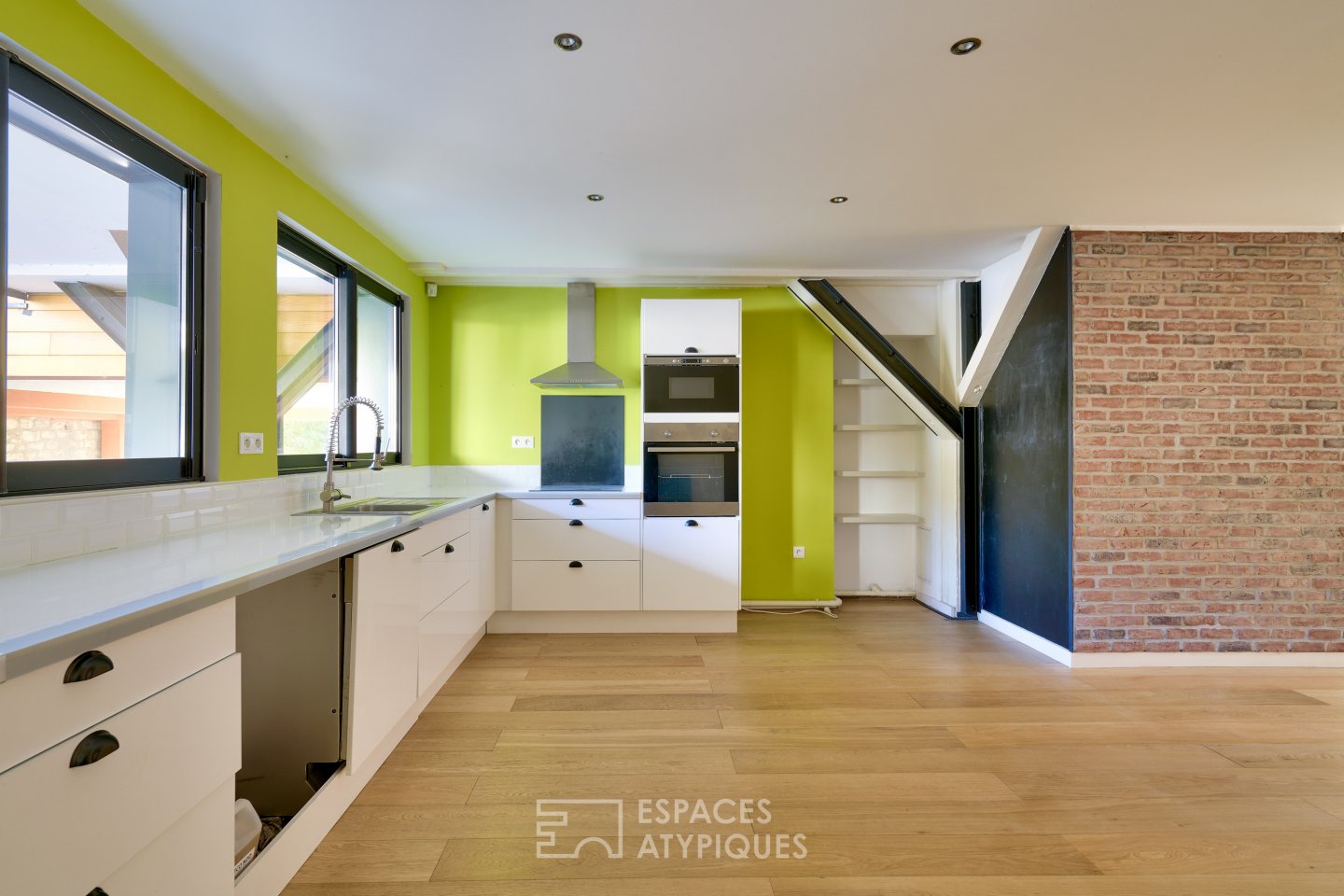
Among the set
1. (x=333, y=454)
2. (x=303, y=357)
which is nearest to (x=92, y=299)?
(x=333, y=454)

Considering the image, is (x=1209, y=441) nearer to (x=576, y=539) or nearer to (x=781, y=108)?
(x=781, y=108)

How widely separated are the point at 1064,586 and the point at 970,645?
0.63 m

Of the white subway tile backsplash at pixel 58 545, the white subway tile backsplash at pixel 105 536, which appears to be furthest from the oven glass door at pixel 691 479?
A: the white subway tile backsplash at pixel 58 545

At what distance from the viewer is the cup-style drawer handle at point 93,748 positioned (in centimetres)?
93

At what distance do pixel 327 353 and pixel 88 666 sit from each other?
2.58 meters

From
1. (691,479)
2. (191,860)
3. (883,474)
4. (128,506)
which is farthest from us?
(883,474)

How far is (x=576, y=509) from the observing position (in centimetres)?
379

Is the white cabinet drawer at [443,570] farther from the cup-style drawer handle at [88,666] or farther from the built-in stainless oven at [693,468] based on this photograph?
the cup-style drawer handle at [88,666]

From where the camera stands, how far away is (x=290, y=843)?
1.63m

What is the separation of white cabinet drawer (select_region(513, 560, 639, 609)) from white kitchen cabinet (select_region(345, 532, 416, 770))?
1.35m

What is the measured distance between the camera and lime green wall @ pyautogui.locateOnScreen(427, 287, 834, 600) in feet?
14.2

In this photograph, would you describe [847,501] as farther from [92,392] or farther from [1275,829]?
[92,392]

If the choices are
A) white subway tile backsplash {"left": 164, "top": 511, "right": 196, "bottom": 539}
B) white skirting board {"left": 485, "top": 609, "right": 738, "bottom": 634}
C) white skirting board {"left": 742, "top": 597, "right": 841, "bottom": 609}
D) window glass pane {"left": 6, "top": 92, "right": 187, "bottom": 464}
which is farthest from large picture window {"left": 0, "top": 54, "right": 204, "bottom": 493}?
white skirting board {"left": 742, "top": 597, "right": 841, "bottom": 609}

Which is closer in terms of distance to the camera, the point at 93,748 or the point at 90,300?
the point at 93,748
